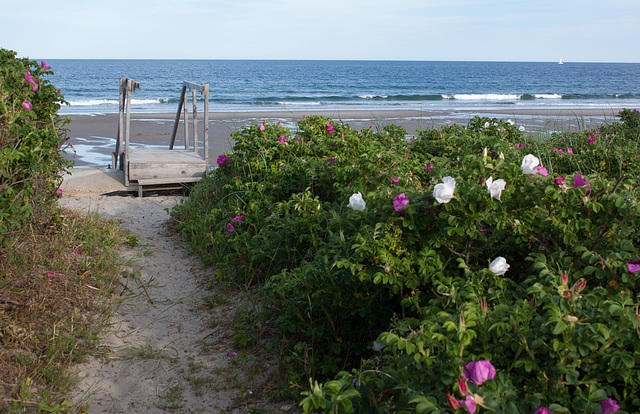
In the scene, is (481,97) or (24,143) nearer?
(24,143)

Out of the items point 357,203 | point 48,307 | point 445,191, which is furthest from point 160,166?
point 445,191

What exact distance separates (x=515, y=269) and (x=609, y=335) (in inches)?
42.4

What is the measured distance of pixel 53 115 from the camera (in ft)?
13.1

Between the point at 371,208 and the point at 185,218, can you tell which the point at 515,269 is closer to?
the point at 371,208

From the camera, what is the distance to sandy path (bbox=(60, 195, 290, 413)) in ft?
8.38

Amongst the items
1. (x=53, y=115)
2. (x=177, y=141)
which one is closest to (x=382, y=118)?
(x=177, y=141)

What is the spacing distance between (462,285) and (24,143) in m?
3.06

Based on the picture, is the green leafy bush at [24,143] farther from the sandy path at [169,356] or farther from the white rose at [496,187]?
the white rose at [496,187]

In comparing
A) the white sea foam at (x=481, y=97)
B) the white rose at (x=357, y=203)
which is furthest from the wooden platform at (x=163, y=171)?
the white sea foam at (x=481, y=97)

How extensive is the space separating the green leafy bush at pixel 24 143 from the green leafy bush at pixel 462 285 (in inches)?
58.5

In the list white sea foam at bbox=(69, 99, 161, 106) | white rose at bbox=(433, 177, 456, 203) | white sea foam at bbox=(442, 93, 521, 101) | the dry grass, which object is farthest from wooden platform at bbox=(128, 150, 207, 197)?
white sea foam at bbox=(442, 93, 521, 101)

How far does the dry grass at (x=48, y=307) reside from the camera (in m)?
2.50

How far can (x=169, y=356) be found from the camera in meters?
2.97

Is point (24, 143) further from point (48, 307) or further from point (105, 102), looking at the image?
point (105, 102)
